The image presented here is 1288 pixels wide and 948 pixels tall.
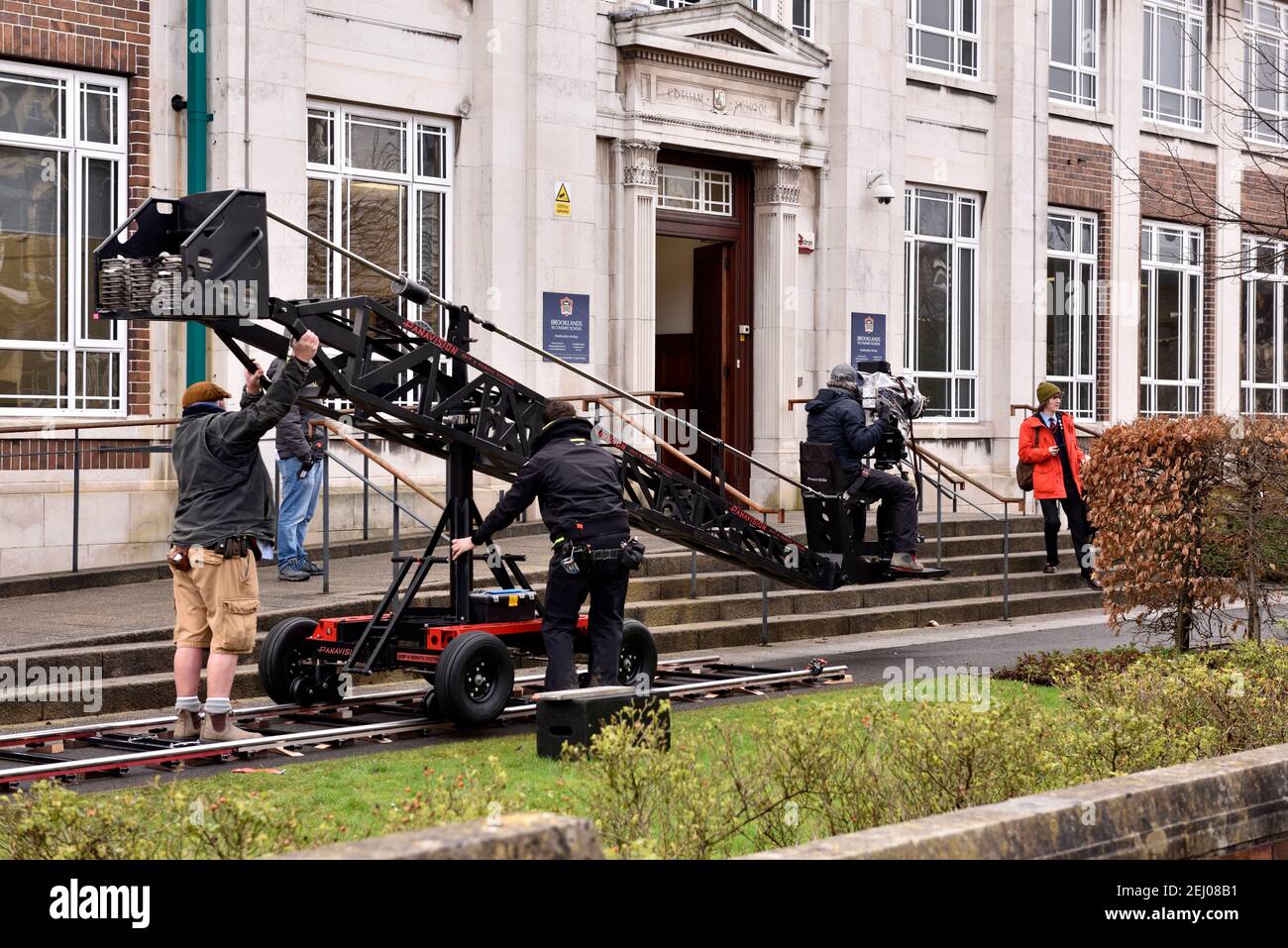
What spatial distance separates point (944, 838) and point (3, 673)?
7433 mm

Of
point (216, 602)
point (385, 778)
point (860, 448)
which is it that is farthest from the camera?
point (860, 448)

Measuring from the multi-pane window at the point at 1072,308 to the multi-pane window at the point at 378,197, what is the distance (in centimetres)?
1068

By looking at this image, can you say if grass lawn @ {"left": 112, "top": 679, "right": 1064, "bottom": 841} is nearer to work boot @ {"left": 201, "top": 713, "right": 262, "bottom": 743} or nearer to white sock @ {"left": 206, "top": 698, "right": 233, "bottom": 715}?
work boot @ {"left": 201, "top": 713, "right": 262, "bottom": 743}

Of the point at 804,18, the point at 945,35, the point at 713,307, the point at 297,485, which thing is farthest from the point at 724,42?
the point at 297,485

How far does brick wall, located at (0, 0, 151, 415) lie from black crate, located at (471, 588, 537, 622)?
6.01 meters

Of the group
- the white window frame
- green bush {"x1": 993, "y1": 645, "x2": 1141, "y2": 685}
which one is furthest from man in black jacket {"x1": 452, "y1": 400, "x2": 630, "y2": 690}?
the white window frame

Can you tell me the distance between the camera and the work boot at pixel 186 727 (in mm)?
9445

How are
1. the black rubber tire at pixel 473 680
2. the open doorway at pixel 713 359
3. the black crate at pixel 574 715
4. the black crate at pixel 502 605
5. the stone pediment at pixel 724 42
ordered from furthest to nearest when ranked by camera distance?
the open doorway at pixel 713 359 < the stone pediment at pixel 724 42 < the black crate at pixel 502 605 < the black rubber tire at pixel 473 680 < the black crate at pixel 574 715

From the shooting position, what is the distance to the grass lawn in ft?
25.1

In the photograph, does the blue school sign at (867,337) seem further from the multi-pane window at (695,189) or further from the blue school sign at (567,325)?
the blue school sign at (567,325)

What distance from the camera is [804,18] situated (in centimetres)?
2156

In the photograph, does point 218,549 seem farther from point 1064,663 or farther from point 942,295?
point 942,295

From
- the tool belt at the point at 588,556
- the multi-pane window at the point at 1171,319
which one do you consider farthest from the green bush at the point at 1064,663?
the multi-pane window at the point at 1171,319

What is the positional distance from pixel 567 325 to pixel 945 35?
8457 mm
